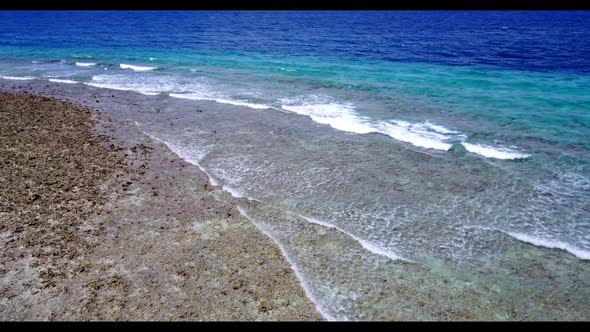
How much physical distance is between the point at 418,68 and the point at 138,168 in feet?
99.3

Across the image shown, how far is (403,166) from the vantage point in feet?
54.4

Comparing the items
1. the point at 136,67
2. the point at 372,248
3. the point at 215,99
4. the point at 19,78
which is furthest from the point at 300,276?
the point at 136,67

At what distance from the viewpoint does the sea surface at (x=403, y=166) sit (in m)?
10.1

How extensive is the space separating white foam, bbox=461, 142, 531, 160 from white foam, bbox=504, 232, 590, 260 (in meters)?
6.34

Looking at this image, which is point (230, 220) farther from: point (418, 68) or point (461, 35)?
point (461, 35)

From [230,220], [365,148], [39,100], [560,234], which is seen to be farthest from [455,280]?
[39,100]

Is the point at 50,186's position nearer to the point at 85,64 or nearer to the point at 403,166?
the point at 403,166

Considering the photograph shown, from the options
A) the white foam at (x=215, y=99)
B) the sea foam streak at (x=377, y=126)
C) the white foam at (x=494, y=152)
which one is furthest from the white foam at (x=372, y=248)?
the white foam at (x=215, y=99)

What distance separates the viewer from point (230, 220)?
1245 cm

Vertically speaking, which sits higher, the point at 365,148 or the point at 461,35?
the point at 461,35

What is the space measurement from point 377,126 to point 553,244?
446 inches

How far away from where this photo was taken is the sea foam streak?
769 inches

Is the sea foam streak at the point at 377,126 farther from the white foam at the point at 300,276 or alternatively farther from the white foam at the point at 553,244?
the white foam at the point at 300,276

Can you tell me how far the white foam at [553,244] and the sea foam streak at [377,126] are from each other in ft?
22.8
